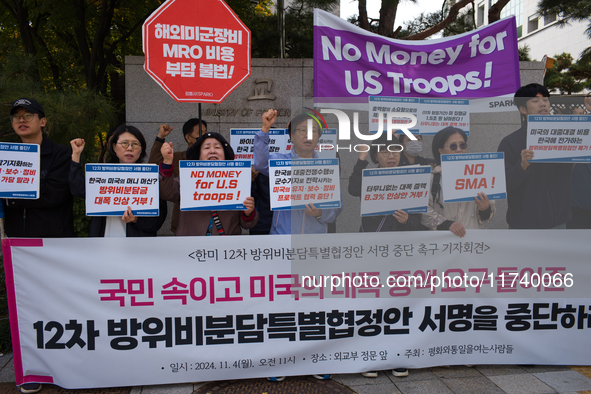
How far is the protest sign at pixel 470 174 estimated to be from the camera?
9.71ft

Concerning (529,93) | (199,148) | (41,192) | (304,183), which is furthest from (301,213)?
(529,93)

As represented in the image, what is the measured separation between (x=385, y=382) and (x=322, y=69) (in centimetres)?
245

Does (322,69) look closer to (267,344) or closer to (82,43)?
(267,344)

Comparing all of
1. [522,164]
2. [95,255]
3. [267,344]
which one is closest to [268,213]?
[267,344]

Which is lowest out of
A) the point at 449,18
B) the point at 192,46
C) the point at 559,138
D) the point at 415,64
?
the point at 559,138

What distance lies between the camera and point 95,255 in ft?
9.16

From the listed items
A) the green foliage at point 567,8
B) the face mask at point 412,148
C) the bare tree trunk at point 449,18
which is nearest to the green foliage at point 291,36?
the bare tree trunk at point 449,18

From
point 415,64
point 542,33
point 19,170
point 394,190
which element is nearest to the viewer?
point 19,170

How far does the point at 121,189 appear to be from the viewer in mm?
2871

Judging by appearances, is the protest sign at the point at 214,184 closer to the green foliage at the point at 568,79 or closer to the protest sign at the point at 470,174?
the protest sign at the point at 470,174

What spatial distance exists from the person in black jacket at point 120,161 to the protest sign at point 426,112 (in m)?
1.72

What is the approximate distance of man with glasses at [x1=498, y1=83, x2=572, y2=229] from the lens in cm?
326

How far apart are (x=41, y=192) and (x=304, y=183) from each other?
1843 mm

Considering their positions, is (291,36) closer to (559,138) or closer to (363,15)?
(363,15)
